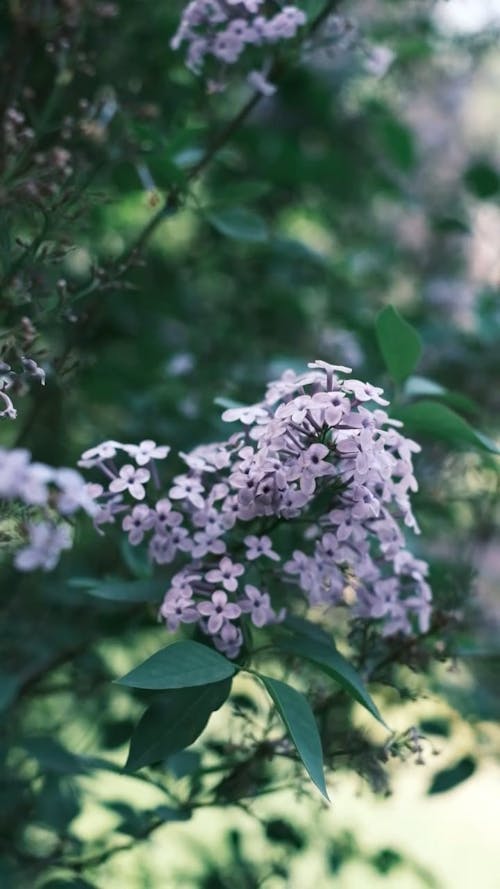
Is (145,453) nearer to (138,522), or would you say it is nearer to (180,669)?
(138,522)

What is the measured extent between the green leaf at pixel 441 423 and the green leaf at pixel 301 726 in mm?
419

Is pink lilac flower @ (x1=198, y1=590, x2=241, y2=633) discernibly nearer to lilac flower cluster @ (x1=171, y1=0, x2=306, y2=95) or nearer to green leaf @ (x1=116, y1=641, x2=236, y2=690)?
green leaf @ (x1=116, y1=641, x2=236, y2=690)

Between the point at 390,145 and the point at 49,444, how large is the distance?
1226 millimetres

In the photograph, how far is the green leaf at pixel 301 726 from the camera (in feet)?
3.15

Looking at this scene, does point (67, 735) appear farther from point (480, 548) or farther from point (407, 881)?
point (407, 881)

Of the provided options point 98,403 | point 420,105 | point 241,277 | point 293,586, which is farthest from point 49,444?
point 420,105

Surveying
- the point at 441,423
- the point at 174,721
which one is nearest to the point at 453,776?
the point at 441,423

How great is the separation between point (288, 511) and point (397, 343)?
41cm

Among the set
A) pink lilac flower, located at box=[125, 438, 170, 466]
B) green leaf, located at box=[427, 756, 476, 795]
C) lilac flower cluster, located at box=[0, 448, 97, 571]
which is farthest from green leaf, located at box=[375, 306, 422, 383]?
green leaf, located at box=[427, 756, 476, 795]

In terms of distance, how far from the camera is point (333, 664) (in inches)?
42.5

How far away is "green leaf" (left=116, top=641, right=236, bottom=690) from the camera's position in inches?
37.7

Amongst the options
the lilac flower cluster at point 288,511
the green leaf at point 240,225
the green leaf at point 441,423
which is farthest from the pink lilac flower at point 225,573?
the green leaf at point 240,225

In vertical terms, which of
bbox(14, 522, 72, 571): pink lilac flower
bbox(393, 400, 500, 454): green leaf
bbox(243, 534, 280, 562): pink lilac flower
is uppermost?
bbox(14, 522, 72, 571): pink lilac flower

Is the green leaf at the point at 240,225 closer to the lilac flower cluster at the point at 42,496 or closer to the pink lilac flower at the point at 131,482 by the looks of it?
the pink lilac flower at the point at 131,482
